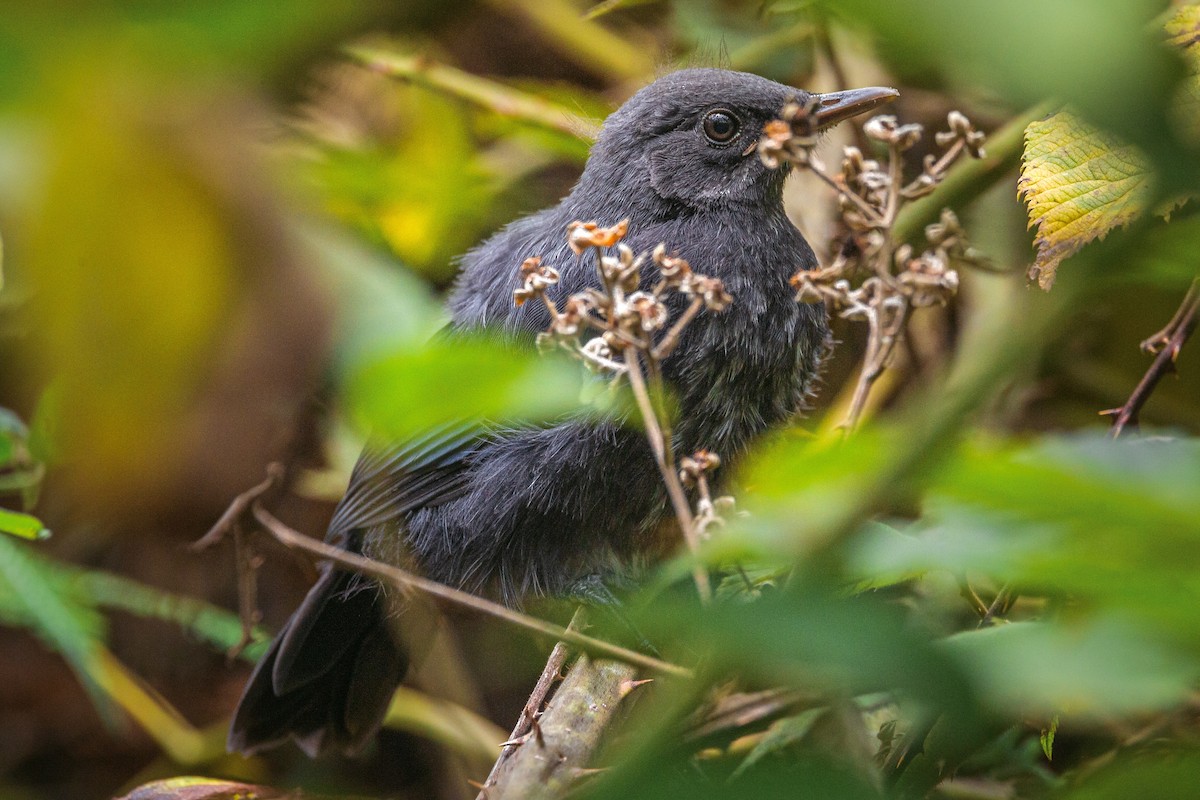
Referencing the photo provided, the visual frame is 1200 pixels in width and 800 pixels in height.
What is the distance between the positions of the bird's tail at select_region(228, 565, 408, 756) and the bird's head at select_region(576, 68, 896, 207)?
126 centimetres

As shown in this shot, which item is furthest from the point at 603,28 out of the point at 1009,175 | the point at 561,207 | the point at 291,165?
the point at 291,165

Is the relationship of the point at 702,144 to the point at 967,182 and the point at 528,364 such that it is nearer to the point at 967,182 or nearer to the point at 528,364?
the point at 967,182

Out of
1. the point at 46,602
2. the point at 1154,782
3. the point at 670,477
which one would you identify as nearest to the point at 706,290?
the point at 670,477

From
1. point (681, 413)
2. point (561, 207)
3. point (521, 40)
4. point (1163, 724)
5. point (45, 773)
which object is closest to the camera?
point (1163, 724)

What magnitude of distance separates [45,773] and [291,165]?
383cm

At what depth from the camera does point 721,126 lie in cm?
280

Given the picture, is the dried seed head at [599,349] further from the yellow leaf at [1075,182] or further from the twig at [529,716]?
the yellow leaf at [1075,182]

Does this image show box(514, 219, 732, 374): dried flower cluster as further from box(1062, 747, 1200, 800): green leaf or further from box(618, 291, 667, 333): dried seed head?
box(1062, 747, 1200, 800): green leaf

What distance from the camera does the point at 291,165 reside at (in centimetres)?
72

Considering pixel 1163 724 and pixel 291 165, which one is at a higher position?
pixel 291 165

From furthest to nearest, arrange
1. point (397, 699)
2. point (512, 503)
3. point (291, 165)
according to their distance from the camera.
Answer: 1. point (397, 699)
2. point (512, 503)
3. point (291, 165)

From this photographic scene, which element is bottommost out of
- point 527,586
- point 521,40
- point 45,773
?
point 45,773

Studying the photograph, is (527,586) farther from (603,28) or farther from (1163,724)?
(603,28)

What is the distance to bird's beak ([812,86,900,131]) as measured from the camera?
2.50 m
